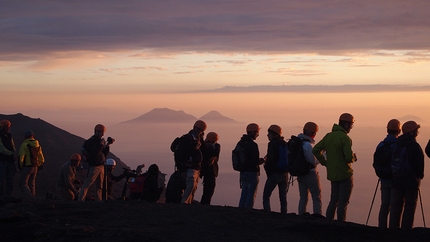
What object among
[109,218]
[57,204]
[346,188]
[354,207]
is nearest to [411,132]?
[346,188]

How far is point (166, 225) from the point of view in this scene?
9.48m

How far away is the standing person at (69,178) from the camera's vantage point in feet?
47.7

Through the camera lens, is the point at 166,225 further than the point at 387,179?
No

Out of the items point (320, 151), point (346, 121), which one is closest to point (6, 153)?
point (320, 151)

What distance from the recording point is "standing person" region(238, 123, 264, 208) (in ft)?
41.4

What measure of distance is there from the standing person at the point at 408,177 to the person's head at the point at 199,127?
3.80 meters

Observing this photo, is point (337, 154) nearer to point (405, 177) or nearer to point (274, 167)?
point (405, 177)

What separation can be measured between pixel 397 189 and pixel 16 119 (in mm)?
31003

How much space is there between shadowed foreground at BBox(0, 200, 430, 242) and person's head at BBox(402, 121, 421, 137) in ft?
5.46

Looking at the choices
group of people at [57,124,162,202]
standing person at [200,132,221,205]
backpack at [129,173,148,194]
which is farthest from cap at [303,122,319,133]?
backpack at [129,173,148,194]

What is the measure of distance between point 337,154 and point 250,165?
6.85ft

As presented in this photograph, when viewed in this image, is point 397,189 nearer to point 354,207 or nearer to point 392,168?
point 392,168

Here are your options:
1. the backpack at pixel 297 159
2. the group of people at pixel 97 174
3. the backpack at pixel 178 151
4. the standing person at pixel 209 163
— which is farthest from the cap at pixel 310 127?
the group of people at pixel 97 174

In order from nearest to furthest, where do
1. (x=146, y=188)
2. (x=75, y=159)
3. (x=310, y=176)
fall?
(x=310, y=176) < (x=146, y=188) < (x=75, y=159)
